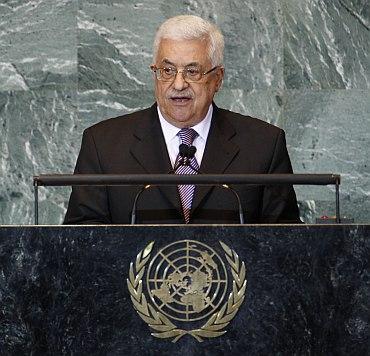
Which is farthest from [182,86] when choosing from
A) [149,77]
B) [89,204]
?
[149,77]

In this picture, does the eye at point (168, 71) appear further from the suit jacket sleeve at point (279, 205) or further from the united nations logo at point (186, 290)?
the united nations logo at point (186, 290)

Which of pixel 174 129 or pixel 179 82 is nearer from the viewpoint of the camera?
pixel 179 82

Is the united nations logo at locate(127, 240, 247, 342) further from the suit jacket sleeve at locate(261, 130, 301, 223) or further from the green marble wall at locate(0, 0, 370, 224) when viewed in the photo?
the green marble wall at locate(0, 0, 370, 224)

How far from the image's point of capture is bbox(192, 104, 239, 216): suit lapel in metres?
3.80

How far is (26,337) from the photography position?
3041 millimetres

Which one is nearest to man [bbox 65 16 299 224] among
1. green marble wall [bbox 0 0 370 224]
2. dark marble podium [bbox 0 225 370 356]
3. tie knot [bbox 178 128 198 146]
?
tie knot [bbox 178 128 198 146]

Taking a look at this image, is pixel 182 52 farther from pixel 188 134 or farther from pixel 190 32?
pixel 188 134

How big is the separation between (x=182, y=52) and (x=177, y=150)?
0.32m

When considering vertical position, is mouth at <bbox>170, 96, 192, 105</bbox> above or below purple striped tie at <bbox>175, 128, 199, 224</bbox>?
above

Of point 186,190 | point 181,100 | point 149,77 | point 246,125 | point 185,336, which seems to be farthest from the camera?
point 149,77

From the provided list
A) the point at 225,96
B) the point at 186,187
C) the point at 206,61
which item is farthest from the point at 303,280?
the point at 225,96

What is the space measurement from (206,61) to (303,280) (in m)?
1.10

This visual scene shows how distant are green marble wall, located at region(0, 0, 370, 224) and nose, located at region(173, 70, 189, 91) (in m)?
1.91

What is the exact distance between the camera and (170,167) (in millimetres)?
3863
